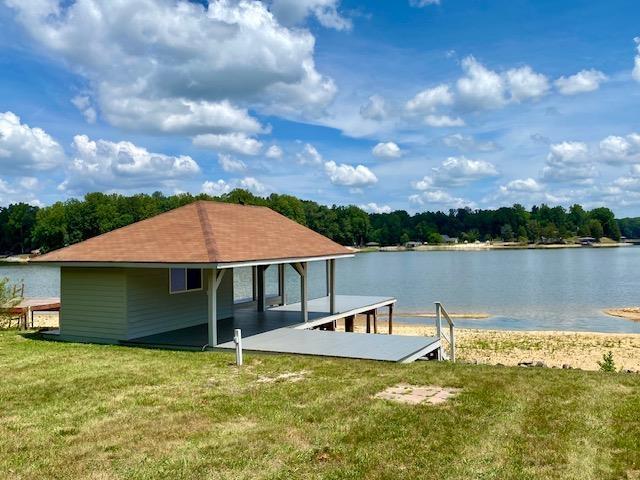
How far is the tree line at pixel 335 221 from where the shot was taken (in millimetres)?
106812

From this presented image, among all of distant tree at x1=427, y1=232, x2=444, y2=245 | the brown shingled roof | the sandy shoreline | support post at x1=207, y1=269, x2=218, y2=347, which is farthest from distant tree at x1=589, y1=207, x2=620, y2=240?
support post at x1=207, y1=269, x2=218, y2=347

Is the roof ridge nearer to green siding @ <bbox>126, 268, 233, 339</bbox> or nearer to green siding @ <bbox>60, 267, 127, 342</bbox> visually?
green siding @ <bbox>126, 268, 233, 339</bbox>

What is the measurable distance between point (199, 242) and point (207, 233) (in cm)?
60

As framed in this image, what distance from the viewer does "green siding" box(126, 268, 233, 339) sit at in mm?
13414

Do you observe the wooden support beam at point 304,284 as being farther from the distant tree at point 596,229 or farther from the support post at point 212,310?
the distant tree at point 596,229

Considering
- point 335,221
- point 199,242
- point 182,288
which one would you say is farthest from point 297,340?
point 335,221

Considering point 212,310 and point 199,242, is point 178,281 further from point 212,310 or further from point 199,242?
point 212,310

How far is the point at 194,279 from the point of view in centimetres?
1545

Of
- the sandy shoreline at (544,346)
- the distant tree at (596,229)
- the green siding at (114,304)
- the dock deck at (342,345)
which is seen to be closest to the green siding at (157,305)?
the green siding at (114,304)

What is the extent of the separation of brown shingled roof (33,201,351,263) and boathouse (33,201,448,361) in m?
0.03

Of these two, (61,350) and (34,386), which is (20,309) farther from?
(34,386)

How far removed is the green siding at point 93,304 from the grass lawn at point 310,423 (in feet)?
9.68

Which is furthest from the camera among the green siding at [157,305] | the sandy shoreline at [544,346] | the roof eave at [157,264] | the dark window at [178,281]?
the sandy shoreline at [544,346]

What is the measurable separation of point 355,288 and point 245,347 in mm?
32417
